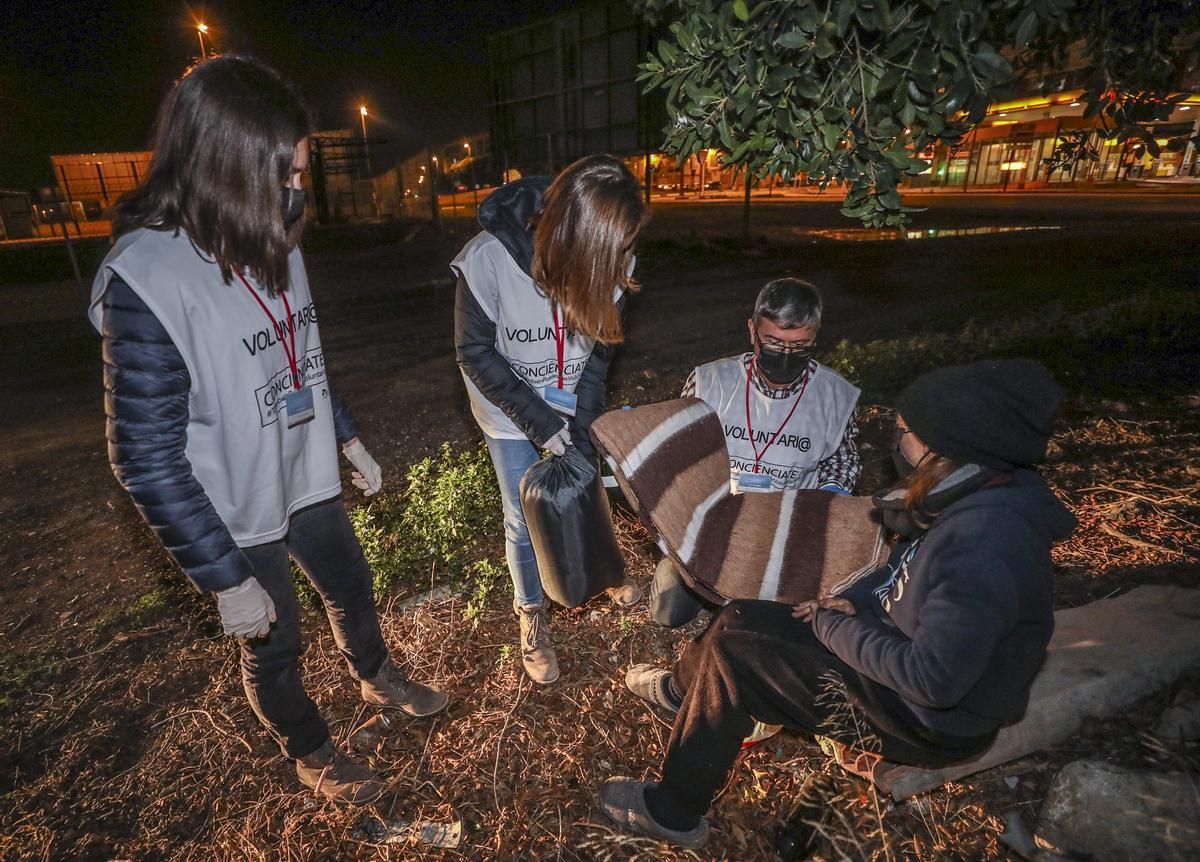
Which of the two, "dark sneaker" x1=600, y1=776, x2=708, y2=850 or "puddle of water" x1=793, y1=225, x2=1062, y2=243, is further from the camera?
"puddle of water" x1=793, y1=225, x2=1062, y2=243

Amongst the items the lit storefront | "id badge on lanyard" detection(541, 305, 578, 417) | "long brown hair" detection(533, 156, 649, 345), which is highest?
the lit storefront

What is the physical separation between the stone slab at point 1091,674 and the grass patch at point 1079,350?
2837 millimetres

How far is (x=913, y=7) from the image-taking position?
Answer: 1.82m

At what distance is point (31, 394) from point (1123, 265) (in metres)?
16.5

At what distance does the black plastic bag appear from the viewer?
2383 millimetres

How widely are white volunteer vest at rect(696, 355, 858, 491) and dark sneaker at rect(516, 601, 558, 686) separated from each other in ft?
3.66

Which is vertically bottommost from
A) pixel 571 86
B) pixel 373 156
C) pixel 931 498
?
pixel 931 498

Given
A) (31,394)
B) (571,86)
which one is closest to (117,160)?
(571,86)

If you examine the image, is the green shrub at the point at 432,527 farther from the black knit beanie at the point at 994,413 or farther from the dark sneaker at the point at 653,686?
the black knit beanie at the point at 994,413

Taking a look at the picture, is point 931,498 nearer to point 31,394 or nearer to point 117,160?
point 31,394

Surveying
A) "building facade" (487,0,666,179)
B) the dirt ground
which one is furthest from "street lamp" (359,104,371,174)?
the dirt ground

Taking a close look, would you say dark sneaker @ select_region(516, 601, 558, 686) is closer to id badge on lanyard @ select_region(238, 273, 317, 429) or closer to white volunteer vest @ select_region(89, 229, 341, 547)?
white volunteer vest @ select_region(89, 229, 341, 547)

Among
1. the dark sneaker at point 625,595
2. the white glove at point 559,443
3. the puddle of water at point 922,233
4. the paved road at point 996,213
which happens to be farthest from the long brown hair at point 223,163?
the paved road at point 996,213

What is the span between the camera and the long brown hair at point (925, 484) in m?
1.69
